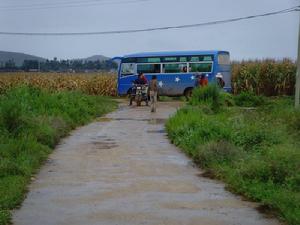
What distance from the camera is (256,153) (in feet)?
36.9

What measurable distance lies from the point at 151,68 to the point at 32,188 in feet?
85.5

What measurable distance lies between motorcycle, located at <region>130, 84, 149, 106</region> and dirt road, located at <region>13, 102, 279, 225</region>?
14.9m

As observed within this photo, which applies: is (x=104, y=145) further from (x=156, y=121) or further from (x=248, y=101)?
(x=248, y=101)

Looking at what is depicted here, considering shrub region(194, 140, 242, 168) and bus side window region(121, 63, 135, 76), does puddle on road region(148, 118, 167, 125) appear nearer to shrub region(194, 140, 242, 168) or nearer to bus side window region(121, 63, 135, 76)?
shrub region(194, 140, 242, 168)

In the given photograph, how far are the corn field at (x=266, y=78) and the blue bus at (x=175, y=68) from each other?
4040 mm

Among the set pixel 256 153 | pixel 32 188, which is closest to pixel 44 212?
pixel 32 188

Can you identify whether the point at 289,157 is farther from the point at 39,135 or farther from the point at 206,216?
the point at 39,135

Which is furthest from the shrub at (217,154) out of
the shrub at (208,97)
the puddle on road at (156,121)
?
the shrub at (208,97)

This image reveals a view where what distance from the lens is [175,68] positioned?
34.4 meters

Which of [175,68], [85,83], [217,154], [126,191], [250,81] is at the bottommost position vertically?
[126,191]

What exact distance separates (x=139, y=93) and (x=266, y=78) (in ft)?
39.3

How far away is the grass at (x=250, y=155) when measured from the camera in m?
8.05

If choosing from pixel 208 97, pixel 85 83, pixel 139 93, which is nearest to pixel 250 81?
pixel 139 93

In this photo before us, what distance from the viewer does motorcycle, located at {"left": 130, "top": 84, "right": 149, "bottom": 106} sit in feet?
98.7
